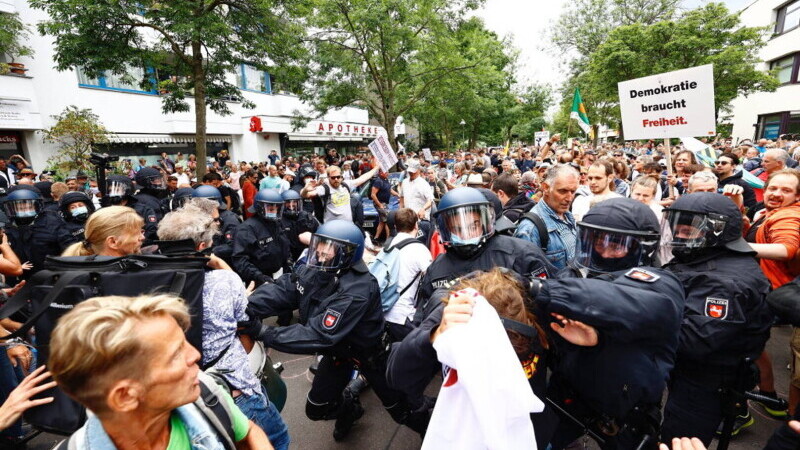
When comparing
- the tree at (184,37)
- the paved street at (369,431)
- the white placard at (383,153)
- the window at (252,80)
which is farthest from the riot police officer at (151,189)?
the window at (252,80)

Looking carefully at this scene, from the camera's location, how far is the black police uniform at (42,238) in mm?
4582

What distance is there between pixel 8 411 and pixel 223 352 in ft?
2.92

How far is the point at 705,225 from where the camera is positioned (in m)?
2.31

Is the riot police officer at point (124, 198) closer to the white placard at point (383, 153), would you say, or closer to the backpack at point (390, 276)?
the backpack at point (390, 276)

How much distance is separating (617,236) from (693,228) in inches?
30.9

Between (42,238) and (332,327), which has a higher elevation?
(42,238)

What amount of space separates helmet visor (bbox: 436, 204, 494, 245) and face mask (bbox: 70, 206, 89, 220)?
468 cm

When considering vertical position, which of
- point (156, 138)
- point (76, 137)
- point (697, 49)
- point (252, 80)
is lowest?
point (76, 137)

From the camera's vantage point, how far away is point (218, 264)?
121 inches

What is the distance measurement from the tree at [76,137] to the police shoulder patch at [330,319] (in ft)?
43.5

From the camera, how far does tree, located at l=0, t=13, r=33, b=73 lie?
Result: 11208 mm

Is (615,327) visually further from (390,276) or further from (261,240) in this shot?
(261,240)

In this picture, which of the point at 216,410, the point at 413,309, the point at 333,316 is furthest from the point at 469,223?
the point at 216,410

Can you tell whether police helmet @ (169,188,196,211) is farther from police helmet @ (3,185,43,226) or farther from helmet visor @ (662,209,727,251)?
helmet visor @ (662,209,727,251)
